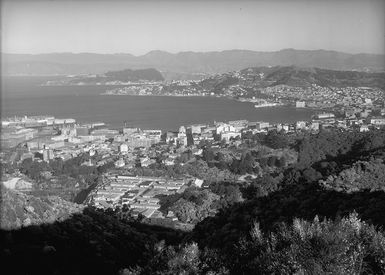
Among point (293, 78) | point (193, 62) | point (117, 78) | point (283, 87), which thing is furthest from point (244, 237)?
point (193, 62)

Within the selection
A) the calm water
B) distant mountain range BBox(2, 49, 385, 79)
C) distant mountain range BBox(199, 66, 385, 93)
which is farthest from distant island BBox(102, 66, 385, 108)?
the calm water

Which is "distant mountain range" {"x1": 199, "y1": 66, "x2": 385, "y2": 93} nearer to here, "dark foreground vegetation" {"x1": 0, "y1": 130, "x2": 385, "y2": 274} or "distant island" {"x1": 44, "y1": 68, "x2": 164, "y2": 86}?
"distant island" {"x1": 44, "y1": 68, "x2": 164, "y2": 86}

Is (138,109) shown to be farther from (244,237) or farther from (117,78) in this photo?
(244,237)

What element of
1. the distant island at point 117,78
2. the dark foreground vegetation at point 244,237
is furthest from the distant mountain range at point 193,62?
the dark foreground vegetation at point 244,237

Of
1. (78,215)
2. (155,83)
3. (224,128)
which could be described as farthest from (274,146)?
(155,83)

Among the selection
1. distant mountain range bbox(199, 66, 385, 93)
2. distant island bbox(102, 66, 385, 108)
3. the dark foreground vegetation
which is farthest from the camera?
distant mountain range bbox(199, 66, 385, 93)

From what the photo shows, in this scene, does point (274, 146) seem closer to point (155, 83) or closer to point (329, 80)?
point (329, 80)
